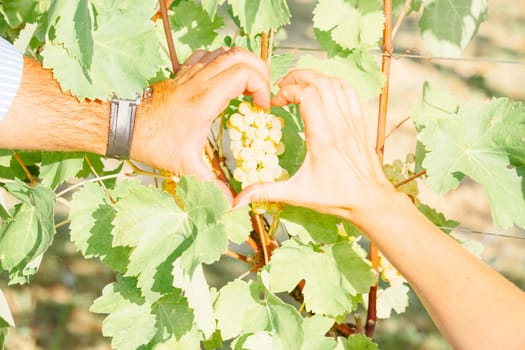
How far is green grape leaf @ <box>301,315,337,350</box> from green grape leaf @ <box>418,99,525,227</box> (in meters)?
0.32

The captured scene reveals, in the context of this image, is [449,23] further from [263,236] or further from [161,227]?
[161,227]

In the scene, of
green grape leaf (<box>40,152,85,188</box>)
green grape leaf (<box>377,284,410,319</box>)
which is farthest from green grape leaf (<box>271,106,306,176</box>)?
green grape leaf (<box>377,284,410,319</box>)

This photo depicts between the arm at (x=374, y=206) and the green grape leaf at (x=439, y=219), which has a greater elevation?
the arm at (x=374, y=206)

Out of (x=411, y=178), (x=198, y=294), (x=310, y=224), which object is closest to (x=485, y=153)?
(x=411, y=178)

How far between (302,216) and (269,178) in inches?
6.4

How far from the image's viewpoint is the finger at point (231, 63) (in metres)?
1.20

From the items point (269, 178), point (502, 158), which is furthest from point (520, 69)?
point (269, 178)

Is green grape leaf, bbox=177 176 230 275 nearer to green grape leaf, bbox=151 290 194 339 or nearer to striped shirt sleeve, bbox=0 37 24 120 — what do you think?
green grape leaf, bbox=151 290 194 339

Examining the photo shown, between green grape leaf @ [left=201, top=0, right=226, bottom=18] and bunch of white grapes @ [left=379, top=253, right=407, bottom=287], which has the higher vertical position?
green grape leaf @ [left=201, top=0, right=226, bottom=18]

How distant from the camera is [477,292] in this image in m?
1.09

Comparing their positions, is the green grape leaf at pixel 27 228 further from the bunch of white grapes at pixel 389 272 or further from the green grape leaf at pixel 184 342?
the bunch of white grapes at pixel 389 272

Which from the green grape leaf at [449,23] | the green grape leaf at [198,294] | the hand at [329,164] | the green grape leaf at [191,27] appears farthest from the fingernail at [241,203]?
the green grape leaf at [449,23]

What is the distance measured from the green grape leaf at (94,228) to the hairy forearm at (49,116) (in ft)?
0.34

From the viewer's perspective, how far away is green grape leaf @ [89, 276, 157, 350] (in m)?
1.34
